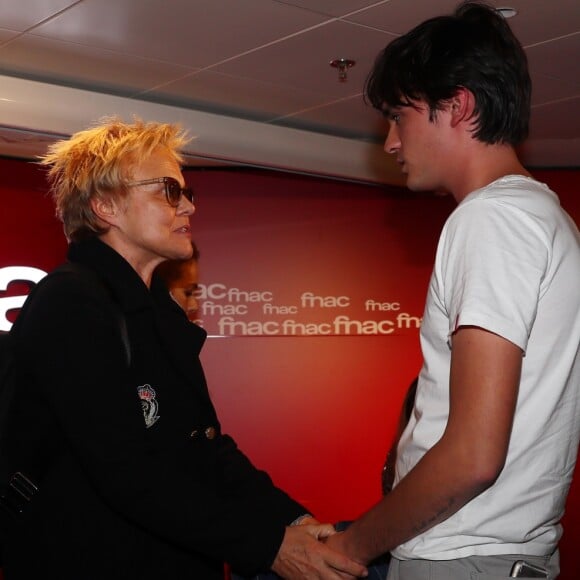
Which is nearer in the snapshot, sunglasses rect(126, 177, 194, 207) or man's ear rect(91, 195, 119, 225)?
man's ear rect(91, 195, 119, 225)

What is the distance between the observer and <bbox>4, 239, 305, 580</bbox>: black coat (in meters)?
2.12

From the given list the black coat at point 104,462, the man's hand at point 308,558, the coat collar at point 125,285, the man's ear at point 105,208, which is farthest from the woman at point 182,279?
the man's hand at point 308,558

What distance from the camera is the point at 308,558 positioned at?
2211mm

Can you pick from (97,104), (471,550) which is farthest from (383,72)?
(97,104)

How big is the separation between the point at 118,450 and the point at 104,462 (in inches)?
1.6

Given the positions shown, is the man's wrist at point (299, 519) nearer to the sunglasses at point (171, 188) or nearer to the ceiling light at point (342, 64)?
the sunglasses at point (171, 188)

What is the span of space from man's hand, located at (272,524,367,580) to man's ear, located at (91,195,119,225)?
3.28 ft

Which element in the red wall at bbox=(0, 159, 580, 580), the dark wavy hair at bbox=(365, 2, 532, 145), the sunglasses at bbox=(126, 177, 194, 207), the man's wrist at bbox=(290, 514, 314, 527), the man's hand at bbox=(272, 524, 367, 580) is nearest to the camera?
the dark wavy hair at bbox=(365, 2, 532, 145)

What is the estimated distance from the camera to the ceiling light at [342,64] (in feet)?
16.4

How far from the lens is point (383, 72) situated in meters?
1.87

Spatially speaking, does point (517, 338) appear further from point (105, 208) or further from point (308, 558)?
point (105, 208)

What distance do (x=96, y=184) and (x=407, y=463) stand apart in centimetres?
142

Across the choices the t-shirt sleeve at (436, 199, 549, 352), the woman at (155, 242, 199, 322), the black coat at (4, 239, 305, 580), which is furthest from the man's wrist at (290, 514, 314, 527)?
the woman at (155, 242, 199, 322)

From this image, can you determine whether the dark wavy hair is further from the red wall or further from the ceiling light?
the red wall
